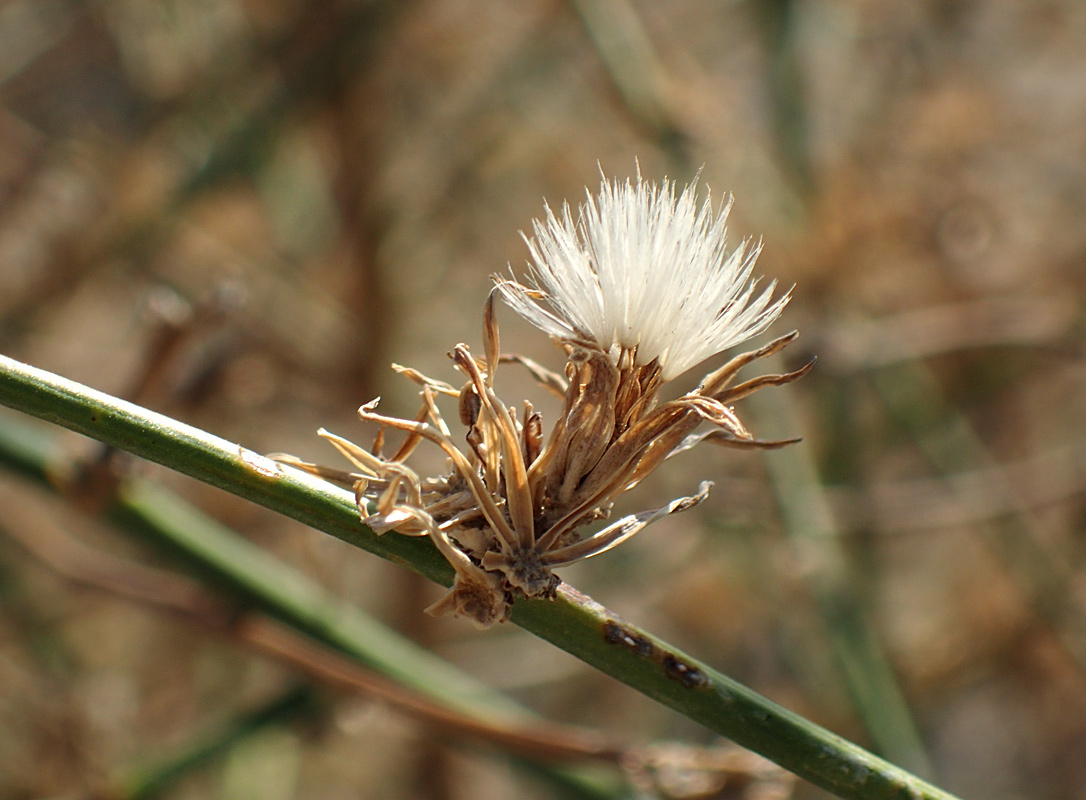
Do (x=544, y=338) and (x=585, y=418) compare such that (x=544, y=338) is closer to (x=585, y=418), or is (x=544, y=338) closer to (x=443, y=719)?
(x=443, y=719)

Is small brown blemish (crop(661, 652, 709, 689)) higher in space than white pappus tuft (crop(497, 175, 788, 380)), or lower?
lower

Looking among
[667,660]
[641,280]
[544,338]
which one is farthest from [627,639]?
[544,338]

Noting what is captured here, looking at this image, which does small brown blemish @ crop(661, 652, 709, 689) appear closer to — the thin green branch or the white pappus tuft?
the thin green branch

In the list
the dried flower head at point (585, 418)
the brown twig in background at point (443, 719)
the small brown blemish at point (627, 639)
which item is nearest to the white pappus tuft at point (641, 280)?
the dried flower head at point (585, 418)

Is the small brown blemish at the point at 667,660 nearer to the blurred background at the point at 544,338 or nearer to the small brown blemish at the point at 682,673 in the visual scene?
the small brown blemish at the point at 682,673

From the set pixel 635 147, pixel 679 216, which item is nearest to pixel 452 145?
pixel 635 147

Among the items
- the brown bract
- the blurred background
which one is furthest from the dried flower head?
the blurred background
